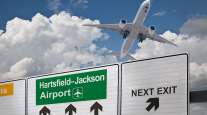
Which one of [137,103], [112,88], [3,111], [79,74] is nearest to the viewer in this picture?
[137,103]

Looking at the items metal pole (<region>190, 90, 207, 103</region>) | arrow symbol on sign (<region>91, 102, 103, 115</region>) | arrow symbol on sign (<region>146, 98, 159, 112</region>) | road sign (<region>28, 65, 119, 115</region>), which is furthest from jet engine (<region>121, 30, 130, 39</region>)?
metal pole (<region>190, 90, 207, 103</region>)

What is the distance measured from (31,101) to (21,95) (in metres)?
0.42

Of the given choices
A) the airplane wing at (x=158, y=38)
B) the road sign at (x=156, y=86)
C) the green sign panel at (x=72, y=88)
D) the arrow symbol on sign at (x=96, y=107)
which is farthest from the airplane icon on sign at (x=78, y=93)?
the airplane wing at (x=158, y=38)

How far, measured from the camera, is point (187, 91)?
777 centimetres

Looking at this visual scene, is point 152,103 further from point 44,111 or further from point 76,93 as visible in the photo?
point 44,111

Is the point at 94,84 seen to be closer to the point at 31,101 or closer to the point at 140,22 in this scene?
the point at 31,101

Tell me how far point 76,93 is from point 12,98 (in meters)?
2.68

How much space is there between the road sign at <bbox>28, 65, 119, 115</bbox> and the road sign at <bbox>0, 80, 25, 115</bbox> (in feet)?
1.06

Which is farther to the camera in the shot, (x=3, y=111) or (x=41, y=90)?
(x=3, y=111)

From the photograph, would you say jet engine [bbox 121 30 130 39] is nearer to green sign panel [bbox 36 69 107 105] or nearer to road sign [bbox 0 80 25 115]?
road sign [bbox 0 80 25 115]

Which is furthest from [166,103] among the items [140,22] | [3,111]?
[140,22]

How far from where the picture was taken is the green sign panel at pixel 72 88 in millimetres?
9552

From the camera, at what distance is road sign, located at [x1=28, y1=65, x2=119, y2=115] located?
9.28 m

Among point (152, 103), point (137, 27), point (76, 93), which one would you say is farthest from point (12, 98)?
point (137, 27)
